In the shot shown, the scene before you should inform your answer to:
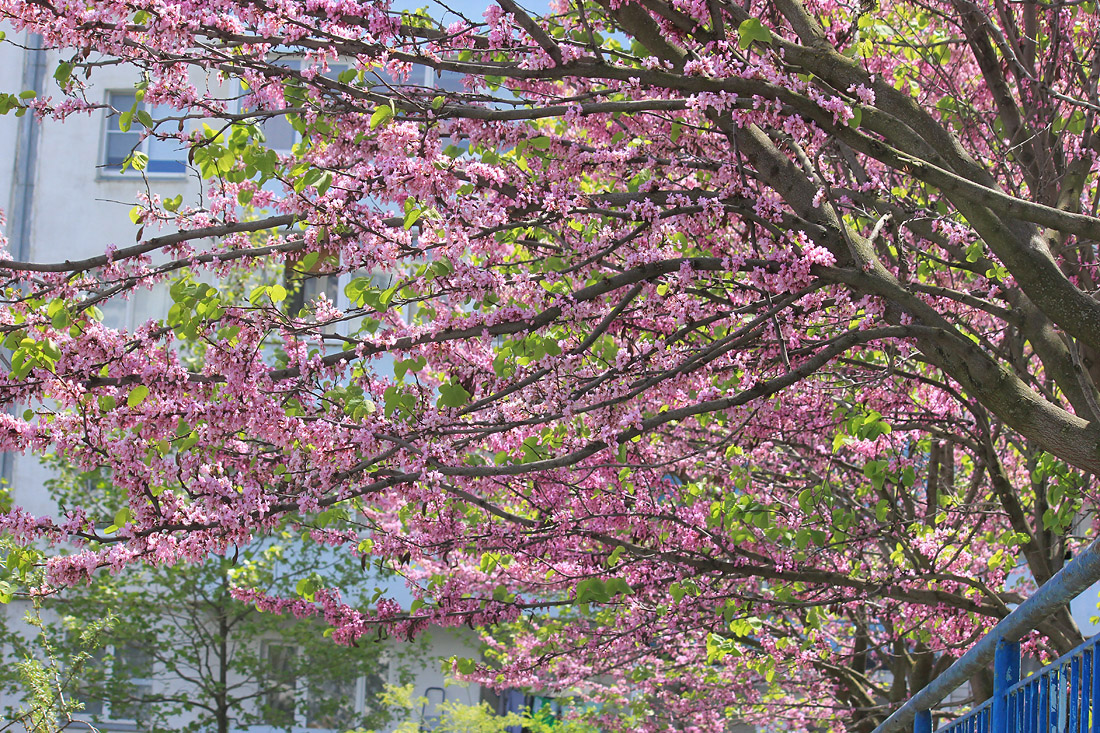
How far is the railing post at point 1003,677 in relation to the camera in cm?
375

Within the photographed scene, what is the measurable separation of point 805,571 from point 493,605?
92.2 inches

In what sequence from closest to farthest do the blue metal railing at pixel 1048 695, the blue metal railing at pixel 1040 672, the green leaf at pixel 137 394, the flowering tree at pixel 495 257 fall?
the blue metal railing at pixel 1040 672
the blue metal railing at pixel 1048 695
the flowering tree at pixel 495 257
the green leaf at pixel 137 394

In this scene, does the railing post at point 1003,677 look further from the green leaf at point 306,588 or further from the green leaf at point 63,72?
the green leaf at point 306,588

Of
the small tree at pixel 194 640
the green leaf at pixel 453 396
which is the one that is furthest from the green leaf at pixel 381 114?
the small tree at pixel 194 640

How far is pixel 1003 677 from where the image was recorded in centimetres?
→ 380

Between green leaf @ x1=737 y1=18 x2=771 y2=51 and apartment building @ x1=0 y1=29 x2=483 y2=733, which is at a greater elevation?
apartment building @ x1=0 y1=29 x2=483 y2=733

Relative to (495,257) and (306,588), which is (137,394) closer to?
(495,257)

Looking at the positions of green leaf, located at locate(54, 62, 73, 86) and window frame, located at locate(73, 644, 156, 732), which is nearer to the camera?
green leaf, located at locate(54, 62, 73, 86)

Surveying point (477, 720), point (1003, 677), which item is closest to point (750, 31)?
point (1003, 677)

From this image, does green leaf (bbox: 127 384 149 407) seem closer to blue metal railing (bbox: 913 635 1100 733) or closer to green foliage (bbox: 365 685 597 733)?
blue metal railing (bbox: 913 635 1100 733)

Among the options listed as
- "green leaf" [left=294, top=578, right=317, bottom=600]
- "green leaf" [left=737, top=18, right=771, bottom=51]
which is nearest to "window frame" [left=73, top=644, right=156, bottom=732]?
"green leaf" [left=294, top=578, right=317, bottom=600]

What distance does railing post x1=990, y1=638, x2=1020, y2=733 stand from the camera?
3.75 m

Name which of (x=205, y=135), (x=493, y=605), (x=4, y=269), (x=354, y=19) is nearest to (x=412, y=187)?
(x=354, y=19)

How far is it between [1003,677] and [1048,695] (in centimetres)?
34
